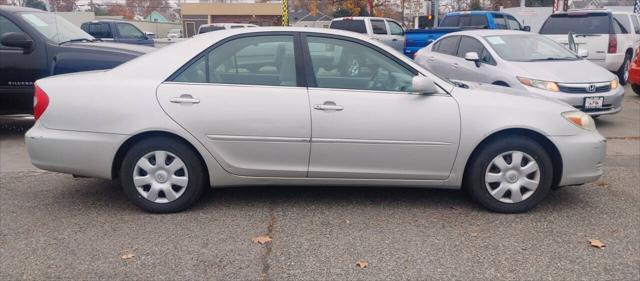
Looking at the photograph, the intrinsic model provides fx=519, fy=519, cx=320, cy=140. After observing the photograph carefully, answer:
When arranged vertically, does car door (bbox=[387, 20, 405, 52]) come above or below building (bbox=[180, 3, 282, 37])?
below

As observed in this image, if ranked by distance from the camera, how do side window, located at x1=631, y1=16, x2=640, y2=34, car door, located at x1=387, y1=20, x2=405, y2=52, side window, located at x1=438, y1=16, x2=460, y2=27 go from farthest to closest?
car door, located at x1=387, y1=20, x2=405, y2=52 → side window, located at x1=438, y1=16, x2=460, y2=27 → side window, located at x1=631, y1=16, x2=640, y2=34

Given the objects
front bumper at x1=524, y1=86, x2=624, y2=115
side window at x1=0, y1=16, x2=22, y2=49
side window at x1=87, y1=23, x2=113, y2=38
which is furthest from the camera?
side window at x1=87, y1=23, x2=113, y2=38

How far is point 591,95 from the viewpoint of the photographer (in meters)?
7.02

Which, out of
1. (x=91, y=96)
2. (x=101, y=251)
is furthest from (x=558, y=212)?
(x=91, y=96)

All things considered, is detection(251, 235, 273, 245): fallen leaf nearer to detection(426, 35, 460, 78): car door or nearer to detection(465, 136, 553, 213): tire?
detection(465, 136, 553, 213): tire

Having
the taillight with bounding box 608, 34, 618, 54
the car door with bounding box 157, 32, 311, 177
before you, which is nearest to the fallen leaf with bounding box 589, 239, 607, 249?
the car door with bounding box 157, 32, 311, 177

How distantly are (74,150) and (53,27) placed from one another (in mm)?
3964

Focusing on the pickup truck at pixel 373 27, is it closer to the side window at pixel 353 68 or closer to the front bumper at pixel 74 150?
the side window at pixel 353 68

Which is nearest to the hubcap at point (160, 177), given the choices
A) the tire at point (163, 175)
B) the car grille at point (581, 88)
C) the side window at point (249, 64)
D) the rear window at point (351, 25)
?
the tire at point (163, 175)

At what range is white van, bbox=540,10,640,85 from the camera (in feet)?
36.7

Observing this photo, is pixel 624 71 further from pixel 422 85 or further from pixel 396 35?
pixel 422 85

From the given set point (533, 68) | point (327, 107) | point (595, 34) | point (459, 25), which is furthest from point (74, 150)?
point (459, 25)

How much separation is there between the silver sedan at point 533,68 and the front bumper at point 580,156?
9.48 ft

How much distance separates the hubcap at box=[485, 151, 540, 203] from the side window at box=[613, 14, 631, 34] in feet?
33.7
